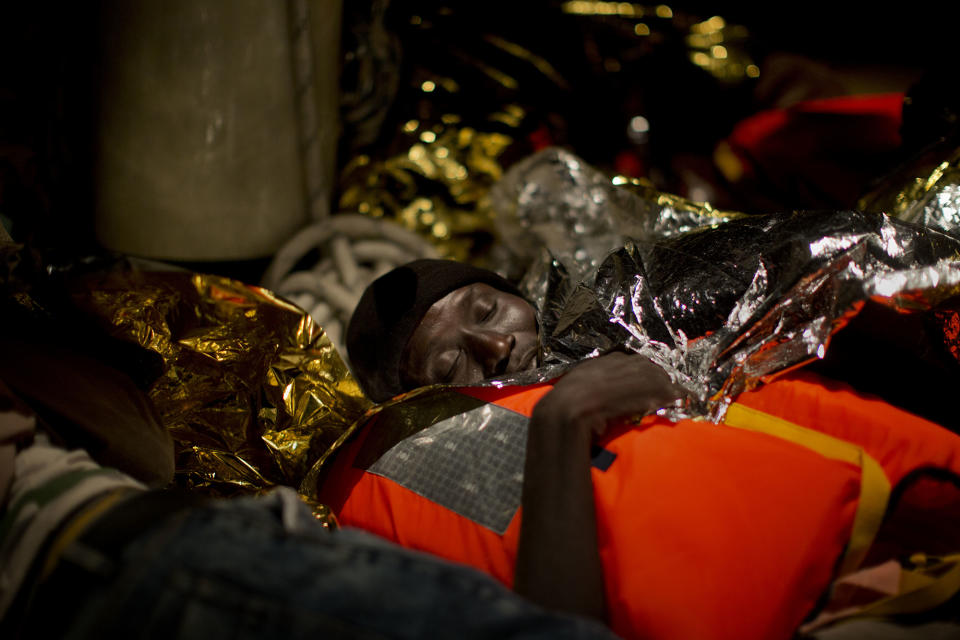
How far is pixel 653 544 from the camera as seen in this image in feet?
2.32

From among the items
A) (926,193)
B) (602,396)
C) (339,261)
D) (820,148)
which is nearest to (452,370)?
(602,396)

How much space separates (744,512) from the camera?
707 millimetres

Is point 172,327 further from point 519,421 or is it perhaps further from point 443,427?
point 519,421

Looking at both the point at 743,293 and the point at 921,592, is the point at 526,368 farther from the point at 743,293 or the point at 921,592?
the point at 921,592

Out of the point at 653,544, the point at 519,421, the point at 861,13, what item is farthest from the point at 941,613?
the point at 861,13

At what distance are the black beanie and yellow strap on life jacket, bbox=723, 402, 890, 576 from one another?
52cm

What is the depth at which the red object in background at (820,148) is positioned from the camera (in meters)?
1.47

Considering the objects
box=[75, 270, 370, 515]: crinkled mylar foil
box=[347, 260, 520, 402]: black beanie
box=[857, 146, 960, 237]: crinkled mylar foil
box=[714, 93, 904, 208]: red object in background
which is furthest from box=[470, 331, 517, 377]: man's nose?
box=[714, 93, 904, 208]: red object in background

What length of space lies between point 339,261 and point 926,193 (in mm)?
1152

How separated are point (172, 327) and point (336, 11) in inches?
33.0

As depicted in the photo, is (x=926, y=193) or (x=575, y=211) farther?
(x=575, y=211)

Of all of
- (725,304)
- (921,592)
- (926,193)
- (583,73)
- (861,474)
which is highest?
(583,73)

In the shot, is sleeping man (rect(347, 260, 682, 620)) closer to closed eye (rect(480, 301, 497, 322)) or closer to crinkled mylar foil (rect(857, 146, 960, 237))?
closed eye (rect(480, 301, 497, 322))

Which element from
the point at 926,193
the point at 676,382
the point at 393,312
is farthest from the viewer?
the point at 393,312
